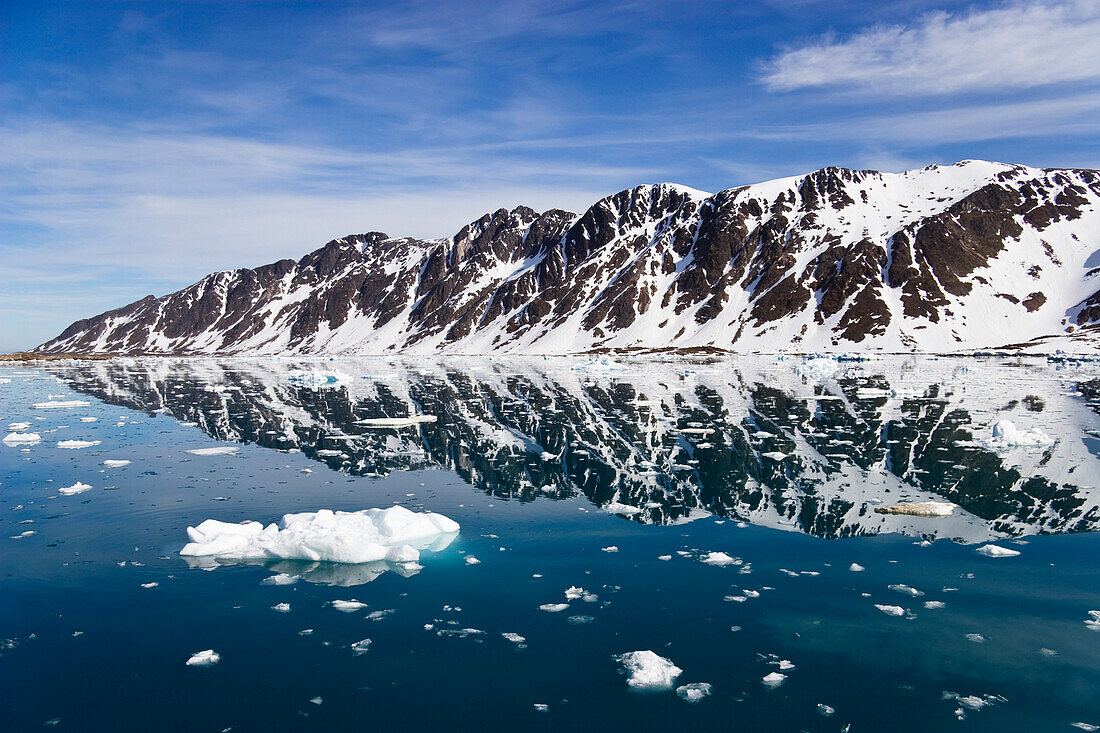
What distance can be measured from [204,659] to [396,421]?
2513 cm

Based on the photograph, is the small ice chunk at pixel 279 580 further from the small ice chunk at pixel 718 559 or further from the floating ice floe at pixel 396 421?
the floating ice floe at pixel 396 421

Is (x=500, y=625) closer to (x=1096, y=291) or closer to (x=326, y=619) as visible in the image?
(x=326, y=619)

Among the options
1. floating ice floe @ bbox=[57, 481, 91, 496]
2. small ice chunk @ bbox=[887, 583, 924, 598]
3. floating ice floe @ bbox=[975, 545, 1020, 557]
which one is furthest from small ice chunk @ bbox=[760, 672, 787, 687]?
floating ice floe @ bbox=[57, 481, 91, 496]

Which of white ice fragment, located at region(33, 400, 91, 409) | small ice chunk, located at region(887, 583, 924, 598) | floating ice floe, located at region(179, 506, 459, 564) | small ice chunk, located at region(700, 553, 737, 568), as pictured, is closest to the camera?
small ice chunk, located at region(887, 583, 924, 598)

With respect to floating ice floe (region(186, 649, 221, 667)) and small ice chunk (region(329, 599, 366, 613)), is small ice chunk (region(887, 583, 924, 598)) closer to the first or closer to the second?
small ice chunk (region(329, 599, 366, 613))

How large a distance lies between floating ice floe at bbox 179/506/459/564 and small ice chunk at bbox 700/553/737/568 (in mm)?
5984

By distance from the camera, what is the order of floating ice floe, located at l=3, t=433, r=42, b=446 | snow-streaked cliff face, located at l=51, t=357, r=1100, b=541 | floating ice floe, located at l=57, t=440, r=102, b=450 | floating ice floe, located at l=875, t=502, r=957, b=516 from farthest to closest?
floating ice floe, located at l=3, t=433, r=42, b=446
floating ice floe, located at l=57, t=440, r=102, b=450
snow-streaked cliff face, located at l=51, t=357, r=1100, b=541
floating ice floe, located at l=875, t=502, r=957, b=516

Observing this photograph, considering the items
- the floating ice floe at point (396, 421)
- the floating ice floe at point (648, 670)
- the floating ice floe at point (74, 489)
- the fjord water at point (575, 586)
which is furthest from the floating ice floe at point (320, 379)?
the floating ice floe at point (648, 670)

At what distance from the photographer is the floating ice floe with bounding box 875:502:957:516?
17.5 metres

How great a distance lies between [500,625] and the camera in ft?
37.3

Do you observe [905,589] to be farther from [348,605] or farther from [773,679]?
[348,605]

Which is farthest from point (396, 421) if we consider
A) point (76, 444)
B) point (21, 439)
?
point (21, 439)

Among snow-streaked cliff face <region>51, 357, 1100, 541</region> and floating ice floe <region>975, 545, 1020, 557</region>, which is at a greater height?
snow-streaked cliff face <region>51, 357, 1100, 541</region>

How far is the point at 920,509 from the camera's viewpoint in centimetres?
1766
